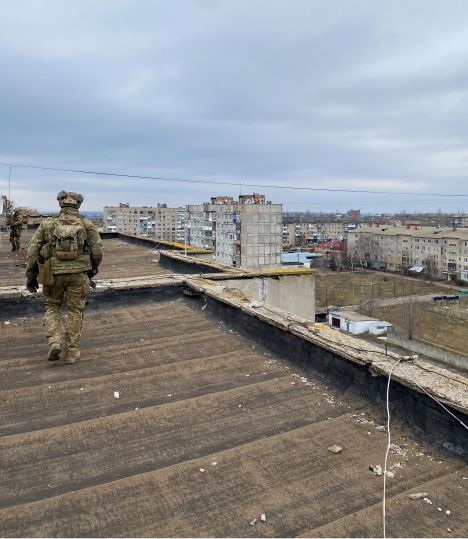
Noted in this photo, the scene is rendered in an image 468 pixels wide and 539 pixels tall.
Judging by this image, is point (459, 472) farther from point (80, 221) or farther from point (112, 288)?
point (112, 288)

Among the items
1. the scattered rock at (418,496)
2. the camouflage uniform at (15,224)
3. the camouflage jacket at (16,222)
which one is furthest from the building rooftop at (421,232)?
the scattered rock at (418,496)

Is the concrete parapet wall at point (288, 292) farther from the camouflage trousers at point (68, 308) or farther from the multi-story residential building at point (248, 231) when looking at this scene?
the multi-story residential building at point (248, 231)

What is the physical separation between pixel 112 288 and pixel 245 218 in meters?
48.9

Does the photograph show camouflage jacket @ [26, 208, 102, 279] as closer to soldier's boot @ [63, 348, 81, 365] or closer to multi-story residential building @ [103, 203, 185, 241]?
soldier's boot @ [63, 348, 81, 365]

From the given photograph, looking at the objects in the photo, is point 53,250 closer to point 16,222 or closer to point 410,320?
point 16,222

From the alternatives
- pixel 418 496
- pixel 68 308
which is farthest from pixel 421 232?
pixel 418 496

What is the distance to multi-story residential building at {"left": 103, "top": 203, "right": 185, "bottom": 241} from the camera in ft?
316

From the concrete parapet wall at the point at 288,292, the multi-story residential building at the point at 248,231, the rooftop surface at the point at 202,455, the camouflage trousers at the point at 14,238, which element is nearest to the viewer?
the rooftop surface at the point at 202,455

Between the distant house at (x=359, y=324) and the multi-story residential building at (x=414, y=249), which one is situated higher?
the multi-story residential building at (x=414, y=249)

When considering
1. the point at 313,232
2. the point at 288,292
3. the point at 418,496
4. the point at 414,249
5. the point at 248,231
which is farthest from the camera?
the point at 313,232

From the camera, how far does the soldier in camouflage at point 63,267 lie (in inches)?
154

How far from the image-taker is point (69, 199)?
4105 millimetres

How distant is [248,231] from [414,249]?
35914mm

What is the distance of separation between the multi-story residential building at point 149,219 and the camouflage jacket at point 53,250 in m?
91.1
